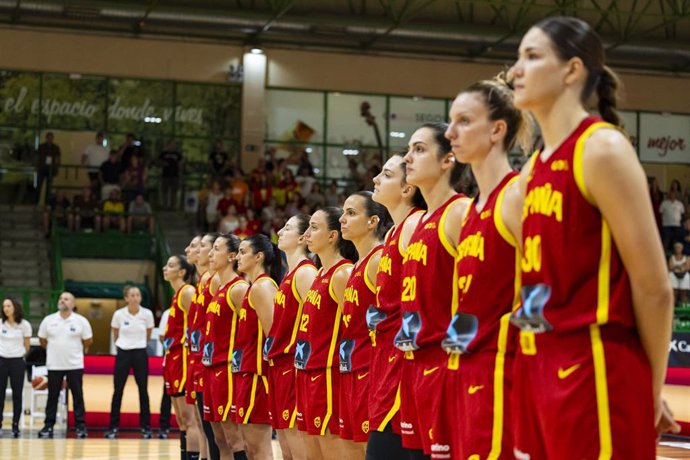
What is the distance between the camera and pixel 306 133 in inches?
1099

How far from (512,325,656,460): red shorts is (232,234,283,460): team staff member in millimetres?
5560

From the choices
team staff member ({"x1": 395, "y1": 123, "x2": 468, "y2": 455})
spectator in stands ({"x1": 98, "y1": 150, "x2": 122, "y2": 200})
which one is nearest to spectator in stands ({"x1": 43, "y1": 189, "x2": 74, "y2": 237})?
spectator in stands ({"x1": 98, "y1": 150, "x2": 122, "y2": 200})

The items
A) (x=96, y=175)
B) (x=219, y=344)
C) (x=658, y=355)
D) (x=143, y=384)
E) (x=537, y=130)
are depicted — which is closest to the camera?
(x=658, y=355)

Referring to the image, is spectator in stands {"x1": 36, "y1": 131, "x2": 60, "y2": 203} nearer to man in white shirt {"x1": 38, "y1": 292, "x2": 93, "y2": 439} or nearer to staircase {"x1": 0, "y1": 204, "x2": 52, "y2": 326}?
staircase {"x1": 0, "y1": 204, "x2": 52, "y2": 326}

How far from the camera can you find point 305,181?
26016mm

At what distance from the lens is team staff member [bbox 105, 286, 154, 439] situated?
15383 millimetres

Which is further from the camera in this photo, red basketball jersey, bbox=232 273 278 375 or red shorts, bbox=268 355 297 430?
red basketball jersey, bbox=232 273 278 375

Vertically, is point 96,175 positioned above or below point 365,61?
below

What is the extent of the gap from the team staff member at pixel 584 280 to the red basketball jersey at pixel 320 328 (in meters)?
3.79

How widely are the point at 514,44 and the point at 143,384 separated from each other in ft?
51.3

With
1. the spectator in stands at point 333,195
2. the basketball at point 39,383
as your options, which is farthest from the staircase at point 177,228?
the basketball at point 39,383

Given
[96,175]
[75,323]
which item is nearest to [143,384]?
[75,323]

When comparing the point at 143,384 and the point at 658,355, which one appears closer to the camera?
the point at 658,355

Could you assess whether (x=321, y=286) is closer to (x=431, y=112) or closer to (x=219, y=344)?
(x=219, y=344)
